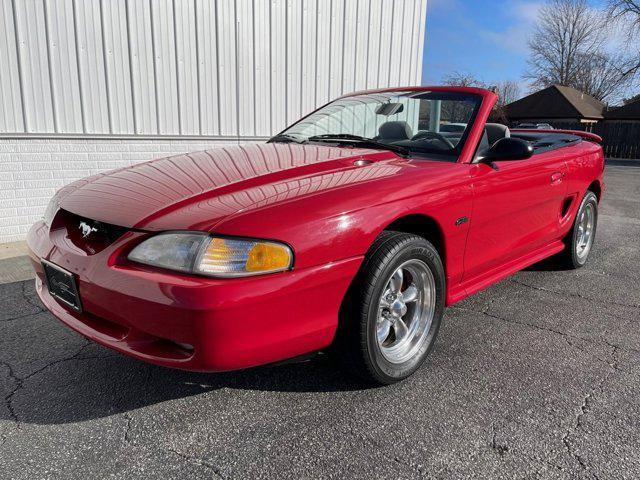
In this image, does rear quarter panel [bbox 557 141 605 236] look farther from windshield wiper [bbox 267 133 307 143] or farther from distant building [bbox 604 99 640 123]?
distant building [bbox 604 99 640 123]

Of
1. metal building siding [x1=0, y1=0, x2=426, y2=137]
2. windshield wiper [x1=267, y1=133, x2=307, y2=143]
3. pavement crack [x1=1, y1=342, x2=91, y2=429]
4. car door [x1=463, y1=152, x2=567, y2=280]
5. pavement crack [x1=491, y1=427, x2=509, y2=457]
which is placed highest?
metal building siding [x1=0, y1=0, x2=426, y2=137]

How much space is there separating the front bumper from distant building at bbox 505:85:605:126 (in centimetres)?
3980

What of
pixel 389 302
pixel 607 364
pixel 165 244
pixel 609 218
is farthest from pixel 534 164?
pixel 609 218

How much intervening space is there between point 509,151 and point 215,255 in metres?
1.92

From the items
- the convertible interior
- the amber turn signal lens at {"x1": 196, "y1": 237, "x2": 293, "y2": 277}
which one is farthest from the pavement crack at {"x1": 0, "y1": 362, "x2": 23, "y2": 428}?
the convertible interior

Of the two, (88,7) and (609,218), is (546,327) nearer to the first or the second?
(609,218)

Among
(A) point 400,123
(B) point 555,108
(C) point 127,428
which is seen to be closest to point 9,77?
(A) point 400,123

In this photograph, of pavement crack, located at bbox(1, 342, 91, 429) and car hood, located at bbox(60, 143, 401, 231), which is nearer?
car hood, located at bbox(60, 143, 401, 231)

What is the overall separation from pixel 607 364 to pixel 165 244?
8.24 ft

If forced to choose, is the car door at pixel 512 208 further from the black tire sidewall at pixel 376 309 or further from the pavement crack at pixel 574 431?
the pavement crack at pixel 574 431

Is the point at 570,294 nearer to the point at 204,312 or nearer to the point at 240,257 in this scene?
the point at 240,257

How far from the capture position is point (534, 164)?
345 cm

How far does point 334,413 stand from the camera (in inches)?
90.5

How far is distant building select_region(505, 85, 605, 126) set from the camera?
38094 millimetres
